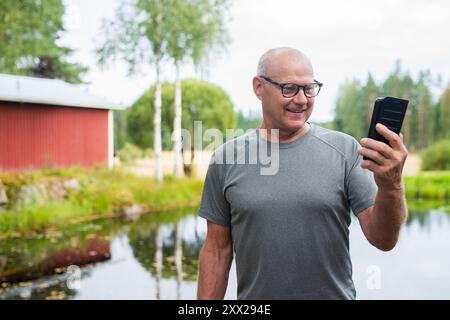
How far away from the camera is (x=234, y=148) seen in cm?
174

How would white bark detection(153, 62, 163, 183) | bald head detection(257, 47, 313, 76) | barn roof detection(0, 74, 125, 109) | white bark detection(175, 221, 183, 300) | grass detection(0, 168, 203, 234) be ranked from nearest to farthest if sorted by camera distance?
bald head detection(257, 47, 313, 76)
white bark detection(175, 221, 183, 300)
grass detection(0, 168, 203, 234)
barn roof detection(0, 74, 125, 109)
white bark detection(153, 62, 163, 183)

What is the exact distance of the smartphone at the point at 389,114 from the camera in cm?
132

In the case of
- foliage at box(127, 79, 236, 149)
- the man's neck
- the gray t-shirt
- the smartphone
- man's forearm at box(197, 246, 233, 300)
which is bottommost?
man's forearm at box(197, 246, 233, 300)

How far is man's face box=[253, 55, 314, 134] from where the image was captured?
1.61 m

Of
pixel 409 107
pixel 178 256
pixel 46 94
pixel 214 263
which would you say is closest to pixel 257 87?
pixel 214 263

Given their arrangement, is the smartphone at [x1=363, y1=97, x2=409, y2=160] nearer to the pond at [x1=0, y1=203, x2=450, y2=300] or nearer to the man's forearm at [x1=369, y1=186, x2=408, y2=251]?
the man's forearm at [x1=369, y1=186, x2=408, y2=251]

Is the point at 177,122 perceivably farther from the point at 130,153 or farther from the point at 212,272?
the point at 212,272

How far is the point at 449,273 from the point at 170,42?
11.5 meters

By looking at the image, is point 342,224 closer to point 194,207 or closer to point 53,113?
point 194,207

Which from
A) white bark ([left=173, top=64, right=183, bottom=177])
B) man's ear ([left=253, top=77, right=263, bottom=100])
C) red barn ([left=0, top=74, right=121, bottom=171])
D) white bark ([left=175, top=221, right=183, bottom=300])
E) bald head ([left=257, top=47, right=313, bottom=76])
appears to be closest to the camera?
bald head ([left=257, top=47, right=313, bottom=76])

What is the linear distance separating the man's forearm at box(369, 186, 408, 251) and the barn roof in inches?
555

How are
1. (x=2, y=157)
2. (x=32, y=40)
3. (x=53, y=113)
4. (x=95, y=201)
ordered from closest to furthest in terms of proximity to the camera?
1. (x=32, y=40)
2. (x=95, y=201)
3. (x=2, y=157)
4. (x=53, y=113)

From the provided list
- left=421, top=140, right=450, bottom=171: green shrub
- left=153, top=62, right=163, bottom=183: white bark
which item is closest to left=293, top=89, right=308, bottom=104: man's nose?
left=153, top=62, right=163, bottom=183: white bark
